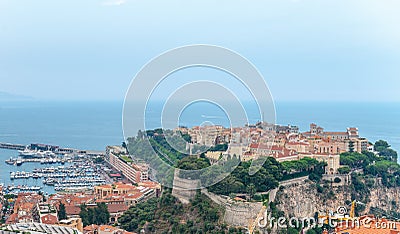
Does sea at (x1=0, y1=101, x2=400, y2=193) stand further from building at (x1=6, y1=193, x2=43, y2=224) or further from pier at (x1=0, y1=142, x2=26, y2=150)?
building at (x1=6, y1=193, x2=43, y2=224)

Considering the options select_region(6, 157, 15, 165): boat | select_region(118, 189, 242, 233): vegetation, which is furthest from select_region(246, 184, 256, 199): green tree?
select_region(6, 157, 15, 165): boat

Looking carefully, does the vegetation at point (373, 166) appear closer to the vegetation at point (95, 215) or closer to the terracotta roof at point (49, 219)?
the vegetation at point (95, 215)

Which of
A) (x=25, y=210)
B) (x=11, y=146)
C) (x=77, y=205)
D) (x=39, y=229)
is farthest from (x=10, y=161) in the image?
(x=39, y=229)

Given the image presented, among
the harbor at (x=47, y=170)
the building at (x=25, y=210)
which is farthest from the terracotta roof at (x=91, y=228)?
the harbor at (x=47, y=170)

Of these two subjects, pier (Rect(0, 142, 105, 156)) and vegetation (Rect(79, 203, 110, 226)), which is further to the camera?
pier (Rect(0, 142, 105, 156))

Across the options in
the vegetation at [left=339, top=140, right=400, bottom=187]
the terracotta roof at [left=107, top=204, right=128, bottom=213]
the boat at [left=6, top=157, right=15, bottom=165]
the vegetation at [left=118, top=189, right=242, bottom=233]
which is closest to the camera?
the vegetation at [left=118, top=189, right=242, bottom=233]

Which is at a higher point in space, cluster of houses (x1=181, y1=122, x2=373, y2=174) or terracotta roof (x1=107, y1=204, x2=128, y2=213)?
cluster of houses (x1=181, y1=122, x2=373, y2=174)

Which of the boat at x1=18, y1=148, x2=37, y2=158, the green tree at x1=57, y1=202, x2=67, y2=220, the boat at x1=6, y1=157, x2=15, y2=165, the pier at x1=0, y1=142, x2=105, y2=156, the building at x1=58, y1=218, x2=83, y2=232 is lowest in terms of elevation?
the building at x1=58, y1=218, x2=83, y2=232
